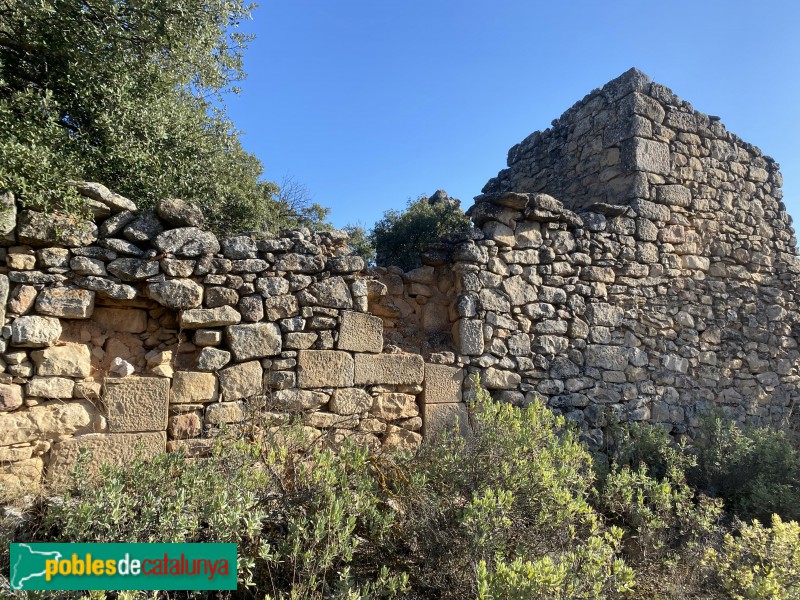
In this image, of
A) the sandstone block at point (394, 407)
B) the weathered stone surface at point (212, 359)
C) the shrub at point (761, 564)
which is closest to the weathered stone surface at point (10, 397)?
the weathered stone surface at point (212, 359)

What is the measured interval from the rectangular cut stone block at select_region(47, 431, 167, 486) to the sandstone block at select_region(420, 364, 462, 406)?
2.31m

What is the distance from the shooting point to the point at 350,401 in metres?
4.85

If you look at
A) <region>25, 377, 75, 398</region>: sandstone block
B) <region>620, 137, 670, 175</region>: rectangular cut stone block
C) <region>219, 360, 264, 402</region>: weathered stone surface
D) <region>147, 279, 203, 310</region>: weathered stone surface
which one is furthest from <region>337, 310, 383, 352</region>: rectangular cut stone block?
<region>620, 137, 670, 175</region>: rectangular cut stone block

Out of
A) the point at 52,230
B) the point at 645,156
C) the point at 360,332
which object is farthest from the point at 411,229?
the point at 52,230

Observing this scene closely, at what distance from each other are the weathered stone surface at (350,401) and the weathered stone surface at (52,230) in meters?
2.31

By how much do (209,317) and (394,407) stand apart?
183 centimetres

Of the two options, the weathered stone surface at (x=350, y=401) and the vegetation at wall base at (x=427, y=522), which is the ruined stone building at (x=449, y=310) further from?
the vegetation at wall base at (x=427, y=522)

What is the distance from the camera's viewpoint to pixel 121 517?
2900 mm

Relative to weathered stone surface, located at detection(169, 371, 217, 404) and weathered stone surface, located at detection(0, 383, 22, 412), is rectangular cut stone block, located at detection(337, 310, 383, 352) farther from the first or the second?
weathered stone surface, located at detection(0, 383, 22, 412)

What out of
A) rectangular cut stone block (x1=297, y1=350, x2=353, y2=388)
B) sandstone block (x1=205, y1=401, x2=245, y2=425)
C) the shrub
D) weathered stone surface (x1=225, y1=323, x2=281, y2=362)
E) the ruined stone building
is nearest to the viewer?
the shrub

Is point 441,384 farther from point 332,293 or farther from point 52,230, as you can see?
point 52,230

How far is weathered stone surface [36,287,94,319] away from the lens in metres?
3.99

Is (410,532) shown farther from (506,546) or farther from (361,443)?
(361,443)

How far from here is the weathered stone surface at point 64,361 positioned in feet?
13.0
